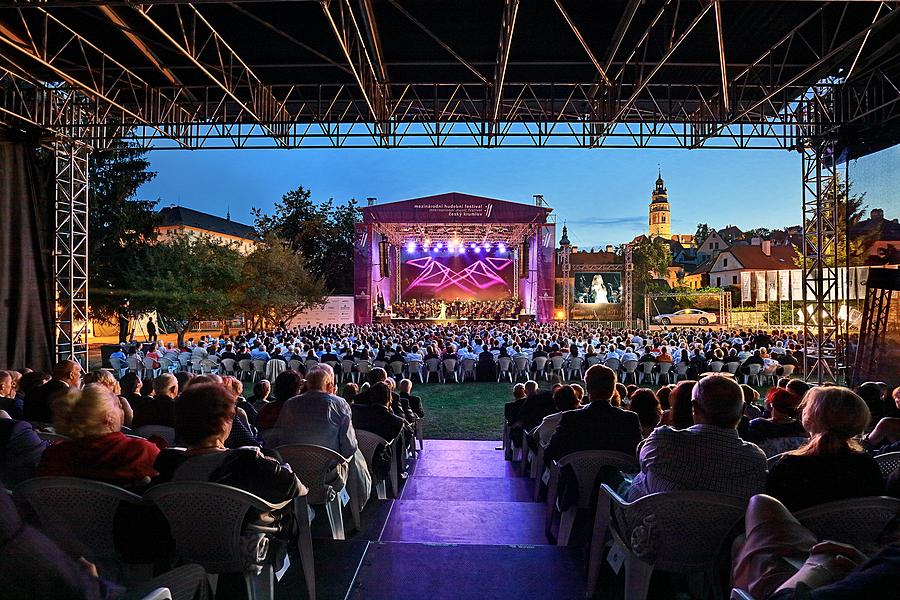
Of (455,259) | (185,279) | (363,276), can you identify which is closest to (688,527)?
(185,279)

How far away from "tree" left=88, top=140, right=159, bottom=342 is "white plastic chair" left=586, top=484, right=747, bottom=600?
19.1 meters

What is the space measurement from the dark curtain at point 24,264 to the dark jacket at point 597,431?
11.7 metres

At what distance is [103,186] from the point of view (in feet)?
77.0

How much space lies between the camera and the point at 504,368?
494 inches

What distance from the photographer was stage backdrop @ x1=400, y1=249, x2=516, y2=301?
29.5 metres

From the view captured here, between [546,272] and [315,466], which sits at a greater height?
[546,272]

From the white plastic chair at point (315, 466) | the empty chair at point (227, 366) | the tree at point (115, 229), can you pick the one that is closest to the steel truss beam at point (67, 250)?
the empty chair at point (227, 366)

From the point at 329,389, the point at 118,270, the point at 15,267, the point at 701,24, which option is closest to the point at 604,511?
the point at 329,389

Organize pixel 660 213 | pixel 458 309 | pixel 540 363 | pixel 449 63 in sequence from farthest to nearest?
pixel 660 213, pixel 458 309, pixel 540 363, pixel 449 63

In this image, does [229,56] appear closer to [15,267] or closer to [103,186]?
[15,267]

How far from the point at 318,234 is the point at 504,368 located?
3005 cm

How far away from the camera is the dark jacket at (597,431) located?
11.0 feet

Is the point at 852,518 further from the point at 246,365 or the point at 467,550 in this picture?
the point at 246,365

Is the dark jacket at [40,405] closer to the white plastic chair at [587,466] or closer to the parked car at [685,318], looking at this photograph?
the white plastic chair at [587,466]
